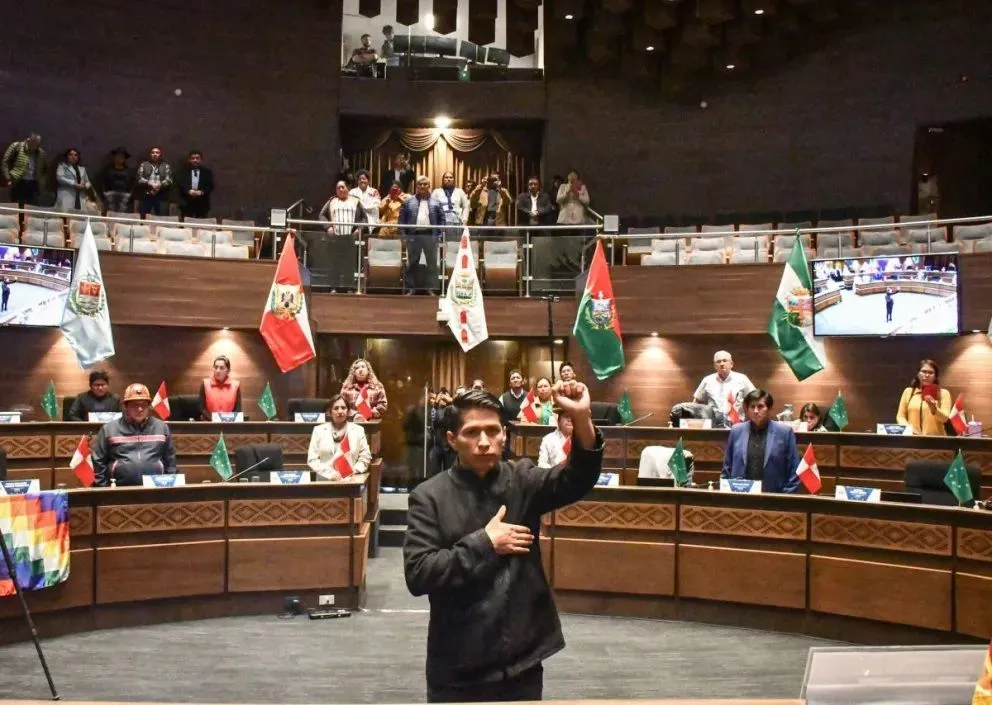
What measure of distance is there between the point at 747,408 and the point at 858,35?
38.6 feet

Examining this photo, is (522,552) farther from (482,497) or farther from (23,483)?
(23,483)

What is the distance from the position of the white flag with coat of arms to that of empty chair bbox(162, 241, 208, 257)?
272cm

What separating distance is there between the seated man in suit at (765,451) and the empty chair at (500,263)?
6884 mm

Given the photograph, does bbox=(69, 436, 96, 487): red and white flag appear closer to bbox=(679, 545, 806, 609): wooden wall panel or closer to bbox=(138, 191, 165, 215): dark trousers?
bbox=(679, 545, 806, 609): wooden wall panel

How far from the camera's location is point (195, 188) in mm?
15961

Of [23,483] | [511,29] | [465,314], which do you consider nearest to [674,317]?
[465,314]

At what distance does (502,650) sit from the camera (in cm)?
257

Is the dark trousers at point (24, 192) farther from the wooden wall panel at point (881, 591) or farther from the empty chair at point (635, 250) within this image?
the wooden wall panel at point (881, 591)

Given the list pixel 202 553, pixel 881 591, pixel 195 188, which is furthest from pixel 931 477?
pixel 195 188

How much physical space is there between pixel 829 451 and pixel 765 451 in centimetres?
305

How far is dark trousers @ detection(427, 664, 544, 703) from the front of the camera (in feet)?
8.52

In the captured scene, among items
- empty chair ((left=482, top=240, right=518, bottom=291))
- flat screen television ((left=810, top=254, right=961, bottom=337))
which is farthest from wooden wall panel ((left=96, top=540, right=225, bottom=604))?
flat screen television ((left=810, top=254, right=961, bottom=337))

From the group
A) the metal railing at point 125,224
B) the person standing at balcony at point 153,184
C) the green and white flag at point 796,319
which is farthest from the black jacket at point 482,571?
the person standing at balcony at point 153,184

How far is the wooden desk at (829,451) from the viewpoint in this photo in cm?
968
